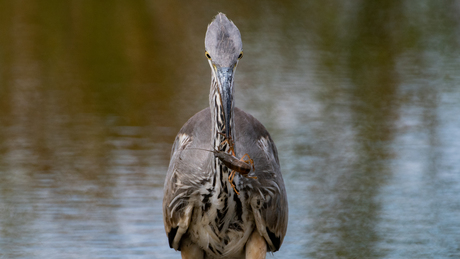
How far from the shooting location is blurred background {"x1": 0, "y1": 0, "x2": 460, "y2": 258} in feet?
21.7

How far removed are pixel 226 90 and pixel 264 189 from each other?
3.08ft

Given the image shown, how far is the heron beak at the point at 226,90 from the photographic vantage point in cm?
379

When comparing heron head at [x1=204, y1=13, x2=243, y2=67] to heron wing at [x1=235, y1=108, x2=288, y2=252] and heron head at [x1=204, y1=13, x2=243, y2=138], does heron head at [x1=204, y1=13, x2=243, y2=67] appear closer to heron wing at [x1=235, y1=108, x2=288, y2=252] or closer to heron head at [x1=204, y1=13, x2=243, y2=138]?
heron head at [x1=204, y1=13, x2=243, y2=138]

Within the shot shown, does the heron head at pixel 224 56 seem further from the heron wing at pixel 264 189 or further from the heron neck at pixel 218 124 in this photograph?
the heron wing at pixel 264 189

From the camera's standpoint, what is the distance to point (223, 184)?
4109 mm

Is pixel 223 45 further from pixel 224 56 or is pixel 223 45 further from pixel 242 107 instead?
pixel 242 107

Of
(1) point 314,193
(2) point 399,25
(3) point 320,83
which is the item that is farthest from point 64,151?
(2) point 399,25

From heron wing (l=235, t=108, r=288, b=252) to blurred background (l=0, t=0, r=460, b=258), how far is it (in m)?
1.53

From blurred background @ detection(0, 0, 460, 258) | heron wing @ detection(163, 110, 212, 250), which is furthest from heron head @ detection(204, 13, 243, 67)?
blurred background @ detection(0, 0, 460, 258)

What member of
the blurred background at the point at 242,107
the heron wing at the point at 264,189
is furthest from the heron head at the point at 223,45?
the blurred background at the point at 242,107

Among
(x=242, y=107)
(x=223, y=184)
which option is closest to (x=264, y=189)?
(x=223, y=184)

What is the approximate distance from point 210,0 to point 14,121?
10.4 m

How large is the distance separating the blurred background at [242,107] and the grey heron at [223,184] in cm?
152

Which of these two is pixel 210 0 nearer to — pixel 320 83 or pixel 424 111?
pixel 320 83
